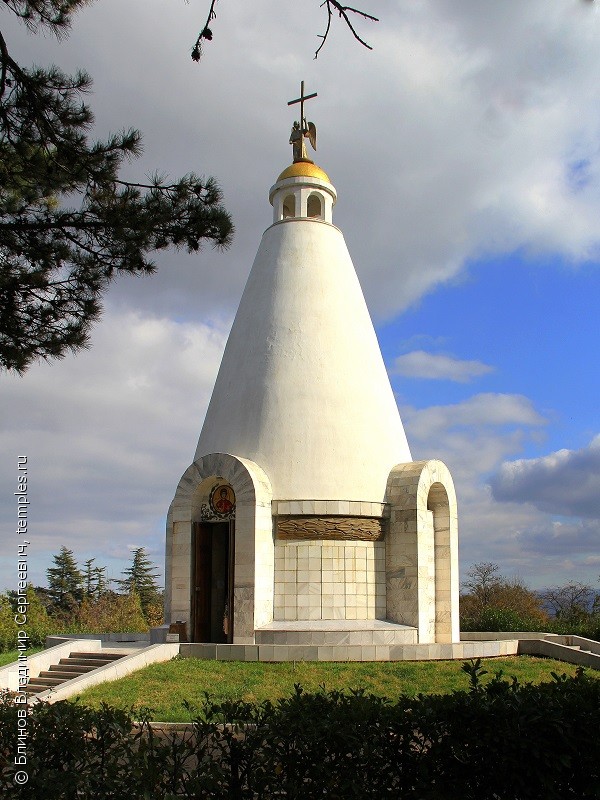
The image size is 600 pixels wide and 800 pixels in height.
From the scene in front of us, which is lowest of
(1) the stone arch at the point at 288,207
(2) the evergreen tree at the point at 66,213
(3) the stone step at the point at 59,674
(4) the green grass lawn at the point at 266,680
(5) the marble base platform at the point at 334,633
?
(3) the stone step at the point at 59,674

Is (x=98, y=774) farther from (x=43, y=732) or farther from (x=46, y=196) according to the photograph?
(x=46, y=196)

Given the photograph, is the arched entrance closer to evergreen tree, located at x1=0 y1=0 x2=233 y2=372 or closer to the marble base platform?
the marble base platform

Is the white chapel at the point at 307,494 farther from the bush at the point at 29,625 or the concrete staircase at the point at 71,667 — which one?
the bush at the point at 29,625

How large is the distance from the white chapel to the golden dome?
3.79 feet

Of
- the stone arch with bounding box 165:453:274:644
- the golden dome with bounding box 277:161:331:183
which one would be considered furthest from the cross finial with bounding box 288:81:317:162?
the stone arch with bounding box 165:453:274:644

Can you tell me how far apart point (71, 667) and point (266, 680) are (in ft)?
12.5

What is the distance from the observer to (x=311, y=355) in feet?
49.4

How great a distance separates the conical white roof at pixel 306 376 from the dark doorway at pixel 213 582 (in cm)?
161

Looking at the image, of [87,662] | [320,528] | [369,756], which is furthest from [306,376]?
[369,756]

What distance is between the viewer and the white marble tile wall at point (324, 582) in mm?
13492

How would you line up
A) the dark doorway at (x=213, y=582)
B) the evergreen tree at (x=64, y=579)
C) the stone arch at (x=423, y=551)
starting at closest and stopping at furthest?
the stone arch at (x=423, y=551)
the dark doorway at (x=213, y=582)
the evergreen tree at (x=64, y=579)

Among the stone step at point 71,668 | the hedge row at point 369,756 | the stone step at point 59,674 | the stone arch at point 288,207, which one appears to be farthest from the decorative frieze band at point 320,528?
the hedge row at point 369,756

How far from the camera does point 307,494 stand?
14.0 meters

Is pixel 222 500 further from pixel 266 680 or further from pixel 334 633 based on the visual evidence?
pixel 266 680
